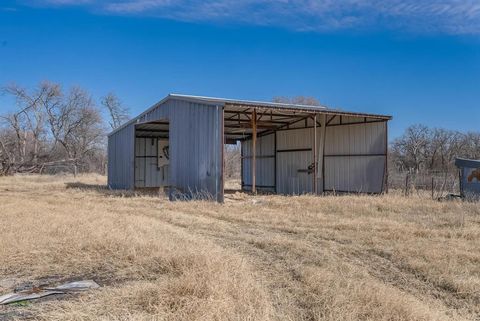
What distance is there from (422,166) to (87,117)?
32.7 meters

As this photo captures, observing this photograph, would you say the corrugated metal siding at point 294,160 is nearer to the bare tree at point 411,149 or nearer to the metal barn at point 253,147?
the metal barn at point 253,147

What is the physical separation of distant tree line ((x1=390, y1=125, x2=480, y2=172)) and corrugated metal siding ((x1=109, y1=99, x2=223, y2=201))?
64.0 ft

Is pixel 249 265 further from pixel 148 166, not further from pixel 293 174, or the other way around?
pixel 148 166

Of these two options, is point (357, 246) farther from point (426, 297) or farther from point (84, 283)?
point (84, 283)

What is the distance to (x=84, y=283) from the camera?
4.54m

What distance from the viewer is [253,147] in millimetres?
16516

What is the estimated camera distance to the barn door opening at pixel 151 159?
76.7 ft

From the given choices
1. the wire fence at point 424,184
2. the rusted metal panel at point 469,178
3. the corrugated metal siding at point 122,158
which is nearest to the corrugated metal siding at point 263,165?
the wire fence at point 424,184

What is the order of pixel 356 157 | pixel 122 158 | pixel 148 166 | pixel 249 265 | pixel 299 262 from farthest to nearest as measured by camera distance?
pixel 148 166
pixel 122 158
pixel 356 157
pixel 299 262
pixel 249 265

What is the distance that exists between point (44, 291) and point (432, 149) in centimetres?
3373

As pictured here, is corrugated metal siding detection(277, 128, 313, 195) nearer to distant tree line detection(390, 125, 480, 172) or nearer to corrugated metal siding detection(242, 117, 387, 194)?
corrugated metal siding detection(242, 117, 387, 194)

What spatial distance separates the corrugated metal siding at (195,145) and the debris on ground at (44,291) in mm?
9055

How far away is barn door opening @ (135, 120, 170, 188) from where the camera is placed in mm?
23375

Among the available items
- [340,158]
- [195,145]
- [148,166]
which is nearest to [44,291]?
[195,145]
